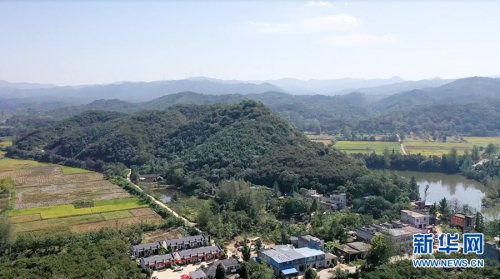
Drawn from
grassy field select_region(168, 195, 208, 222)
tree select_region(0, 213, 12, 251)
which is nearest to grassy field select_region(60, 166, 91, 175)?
grassy field select_region(168, 195, 208, 222)

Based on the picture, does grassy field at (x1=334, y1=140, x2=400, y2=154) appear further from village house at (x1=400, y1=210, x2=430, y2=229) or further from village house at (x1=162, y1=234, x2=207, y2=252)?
village house at (x1=162, y1=234, x2=207, y2=252)

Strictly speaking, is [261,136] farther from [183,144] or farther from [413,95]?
[413,95]

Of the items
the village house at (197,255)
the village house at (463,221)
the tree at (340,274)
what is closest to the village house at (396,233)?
the village house at (463,221)

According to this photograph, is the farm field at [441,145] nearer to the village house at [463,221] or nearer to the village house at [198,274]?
the village house at [463,221]

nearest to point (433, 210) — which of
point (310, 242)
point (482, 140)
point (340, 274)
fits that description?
point (310, 242)

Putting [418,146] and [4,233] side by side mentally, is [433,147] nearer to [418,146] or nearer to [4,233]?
[418,146]
